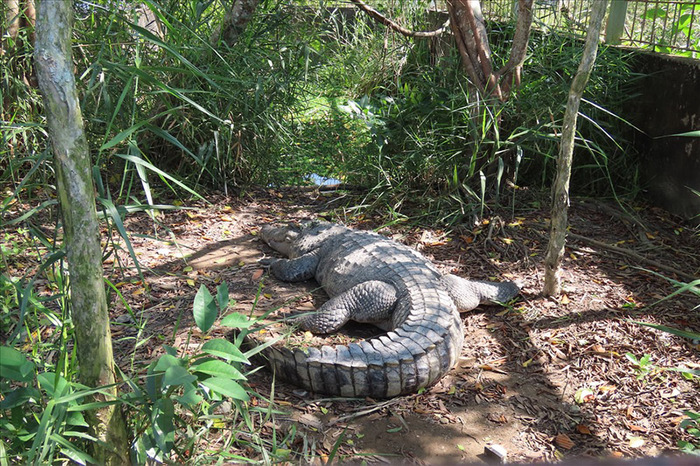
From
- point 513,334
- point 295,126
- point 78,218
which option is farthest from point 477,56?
point 78,218

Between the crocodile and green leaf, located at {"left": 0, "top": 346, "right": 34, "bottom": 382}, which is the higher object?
green leaf, located at {"left": 0, "top": 346, "right": 34, "bottom": 382}

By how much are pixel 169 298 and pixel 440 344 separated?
1694mm

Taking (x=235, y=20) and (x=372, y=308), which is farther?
(x=235, y=20)

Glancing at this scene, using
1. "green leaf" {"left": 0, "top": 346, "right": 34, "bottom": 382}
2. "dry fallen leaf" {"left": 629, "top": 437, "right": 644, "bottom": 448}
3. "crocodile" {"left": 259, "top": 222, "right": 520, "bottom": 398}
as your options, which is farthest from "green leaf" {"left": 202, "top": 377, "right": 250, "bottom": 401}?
"dry fallen leaf" {"left": 629, "top": 437, "right": 644, "bottom": 448}

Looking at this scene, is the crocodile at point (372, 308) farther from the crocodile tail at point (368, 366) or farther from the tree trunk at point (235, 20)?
the tree trunk at point (235, 20)

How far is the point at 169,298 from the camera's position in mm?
3557

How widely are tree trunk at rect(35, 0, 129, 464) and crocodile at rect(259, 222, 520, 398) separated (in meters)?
1.12

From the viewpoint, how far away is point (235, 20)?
15.1 ft

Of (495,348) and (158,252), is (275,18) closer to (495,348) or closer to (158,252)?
(158,252)

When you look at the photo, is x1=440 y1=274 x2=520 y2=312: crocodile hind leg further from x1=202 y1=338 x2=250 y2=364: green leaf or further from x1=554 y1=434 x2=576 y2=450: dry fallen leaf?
x1=202 y1=338 x2=250 y2=364: green leaf

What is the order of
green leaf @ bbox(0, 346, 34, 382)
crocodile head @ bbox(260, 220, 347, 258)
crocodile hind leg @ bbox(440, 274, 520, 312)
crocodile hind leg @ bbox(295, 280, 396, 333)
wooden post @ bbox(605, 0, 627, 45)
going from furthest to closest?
1. wooden post @ bbox(605, 0, 627, 45)
2. crocodile head @ bbox(260, 220, 347, 258)
3. crocodile hind leg @ bbox(440, 274, 520, 312)
4. crocodile hind leg @ bbox(295, 280, 396, 333)
5. green leaf @ bbox(0, 346, 34, 382)

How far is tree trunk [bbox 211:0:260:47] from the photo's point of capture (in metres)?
4.58

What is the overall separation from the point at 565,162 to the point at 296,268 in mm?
1912

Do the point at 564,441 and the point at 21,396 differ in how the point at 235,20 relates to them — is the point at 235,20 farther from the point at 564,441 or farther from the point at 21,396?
the point at 564,441
